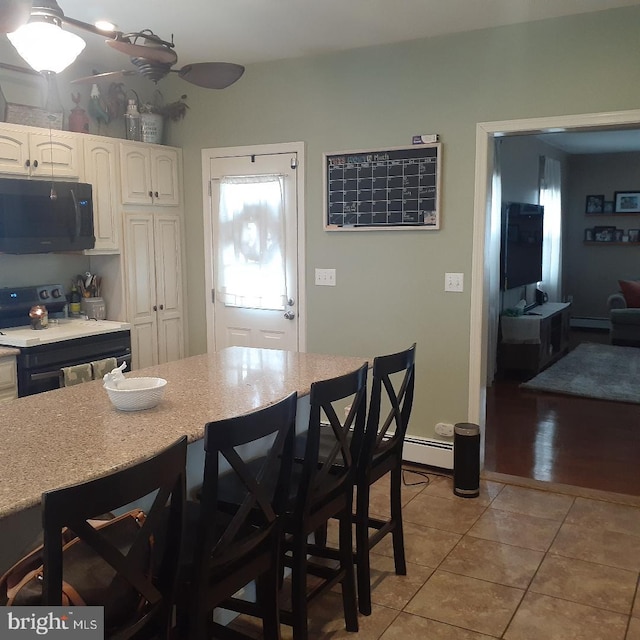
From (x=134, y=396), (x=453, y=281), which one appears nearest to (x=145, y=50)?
Result: (x=134, y=396)

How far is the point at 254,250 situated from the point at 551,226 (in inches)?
209

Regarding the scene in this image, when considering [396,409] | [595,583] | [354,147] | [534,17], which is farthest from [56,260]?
[595,583]

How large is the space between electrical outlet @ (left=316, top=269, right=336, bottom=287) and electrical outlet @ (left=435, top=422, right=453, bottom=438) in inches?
46.2

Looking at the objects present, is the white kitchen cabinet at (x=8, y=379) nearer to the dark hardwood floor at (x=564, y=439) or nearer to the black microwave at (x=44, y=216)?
the black microwave at (x=44, y=216)

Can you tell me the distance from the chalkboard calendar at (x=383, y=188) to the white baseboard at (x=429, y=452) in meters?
1.38

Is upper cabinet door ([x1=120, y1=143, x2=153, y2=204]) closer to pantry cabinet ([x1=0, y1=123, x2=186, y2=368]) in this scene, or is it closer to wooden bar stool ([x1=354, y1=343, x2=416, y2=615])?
pantry cabinet ([x1=0, y1=123, x2=186, y2=368])

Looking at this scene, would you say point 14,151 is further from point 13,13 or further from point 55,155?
point 13,13

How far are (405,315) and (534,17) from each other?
1.87 m

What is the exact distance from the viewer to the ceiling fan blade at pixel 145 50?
2.38m

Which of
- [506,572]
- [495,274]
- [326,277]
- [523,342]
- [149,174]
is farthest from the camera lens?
[523,342]

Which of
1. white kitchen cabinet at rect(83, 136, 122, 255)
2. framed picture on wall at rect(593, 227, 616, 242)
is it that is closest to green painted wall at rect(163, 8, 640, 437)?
white kitchen cabinet at rect(83, 136, 122, 255)

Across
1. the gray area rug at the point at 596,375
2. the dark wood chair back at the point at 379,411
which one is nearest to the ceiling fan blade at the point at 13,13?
the dark wood chair back at the point at 379,411

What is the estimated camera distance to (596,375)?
6.67m

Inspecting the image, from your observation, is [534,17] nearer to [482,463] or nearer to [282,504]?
[482,463]
